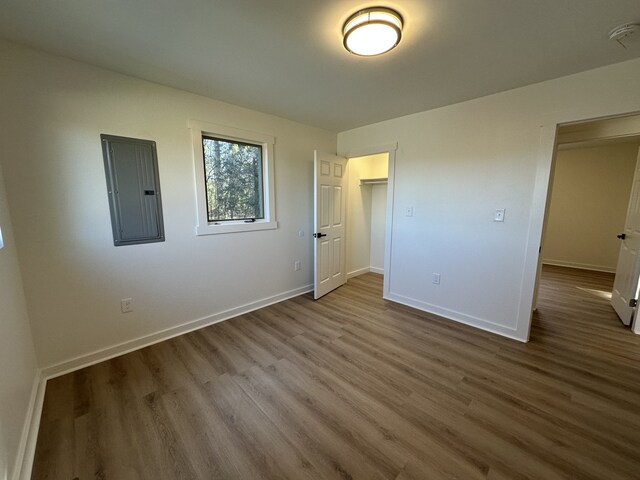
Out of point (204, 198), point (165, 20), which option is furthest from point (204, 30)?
point (204, 198)

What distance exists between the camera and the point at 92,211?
2018mm

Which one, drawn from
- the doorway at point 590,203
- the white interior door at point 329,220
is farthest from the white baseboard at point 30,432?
the doorway at point 590,203

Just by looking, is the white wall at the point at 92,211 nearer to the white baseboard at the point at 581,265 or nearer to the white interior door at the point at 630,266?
the white interior door at the point at 630,266

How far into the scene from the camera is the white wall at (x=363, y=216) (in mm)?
4398

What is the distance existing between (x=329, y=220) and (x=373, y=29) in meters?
2.42

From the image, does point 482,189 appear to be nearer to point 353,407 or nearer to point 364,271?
point 353,407

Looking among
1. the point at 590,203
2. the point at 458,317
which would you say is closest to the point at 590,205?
the point at 590,203

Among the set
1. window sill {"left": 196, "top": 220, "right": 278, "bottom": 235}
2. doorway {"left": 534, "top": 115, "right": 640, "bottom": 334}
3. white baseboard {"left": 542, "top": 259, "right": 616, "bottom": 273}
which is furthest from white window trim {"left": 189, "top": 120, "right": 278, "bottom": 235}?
white baseboard {"left": 542, "top": 259, "right": 616, "bottom": 273}

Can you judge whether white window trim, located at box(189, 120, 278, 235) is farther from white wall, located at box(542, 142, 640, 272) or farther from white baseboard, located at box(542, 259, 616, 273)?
white baseboard, located at box(542, 259, 616, 273)

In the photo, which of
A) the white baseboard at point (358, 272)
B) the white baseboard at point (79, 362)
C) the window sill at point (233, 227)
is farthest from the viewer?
the white baseboard at point (358, 272)

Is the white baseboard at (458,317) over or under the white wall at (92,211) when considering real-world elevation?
under

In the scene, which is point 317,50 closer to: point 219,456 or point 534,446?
point 219,456

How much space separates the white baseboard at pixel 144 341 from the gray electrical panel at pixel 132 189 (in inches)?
36.8

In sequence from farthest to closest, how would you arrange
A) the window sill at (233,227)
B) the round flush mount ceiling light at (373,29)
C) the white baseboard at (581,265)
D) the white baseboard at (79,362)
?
the white baseboard at (581,265), the window sill at (233,227), the round flush mount ceiling light at (373,29), the white baseboard at (79,362)
